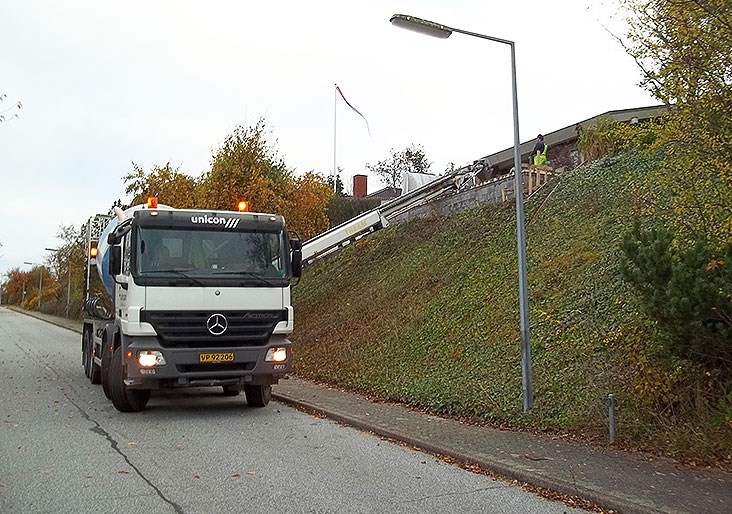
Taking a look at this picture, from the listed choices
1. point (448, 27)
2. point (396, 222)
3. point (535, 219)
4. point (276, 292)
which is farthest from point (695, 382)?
point (396, 222)

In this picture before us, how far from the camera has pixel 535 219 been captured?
1881 centimetres

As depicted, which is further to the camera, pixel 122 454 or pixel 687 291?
pixel 122 454

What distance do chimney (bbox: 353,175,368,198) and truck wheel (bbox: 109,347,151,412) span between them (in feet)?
141

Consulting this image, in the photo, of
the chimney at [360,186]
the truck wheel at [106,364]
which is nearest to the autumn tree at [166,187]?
the truck wheel at [106,364]

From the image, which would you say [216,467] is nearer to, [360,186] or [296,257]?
[296,257]

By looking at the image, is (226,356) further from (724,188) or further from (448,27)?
(724,188)

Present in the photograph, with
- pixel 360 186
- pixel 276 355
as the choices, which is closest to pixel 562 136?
pixel 276 355

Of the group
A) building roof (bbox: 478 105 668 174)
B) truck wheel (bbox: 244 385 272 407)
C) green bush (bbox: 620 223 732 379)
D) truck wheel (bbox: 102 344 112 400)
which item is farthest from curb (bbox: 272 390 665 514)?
building roof (bbox: 478 105 668 174)

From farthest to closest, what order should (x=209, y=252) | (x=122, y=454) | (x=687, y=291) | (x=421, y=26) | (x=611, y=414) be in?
Answer: (x=209, y=252), (x=421, y=26), (x=122, y=454), (x=611, y=414), (x=687, y=291)

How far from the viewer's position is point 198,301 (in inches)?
412

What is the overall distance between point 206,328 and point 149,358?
0.91 m

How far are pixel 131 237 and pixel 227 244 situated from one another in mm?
1437

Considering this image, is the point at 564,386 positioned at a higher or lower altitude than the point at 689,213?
lower

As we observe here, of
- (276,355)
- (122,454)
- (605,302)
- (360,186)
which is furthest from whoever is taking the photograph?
(360,186)
